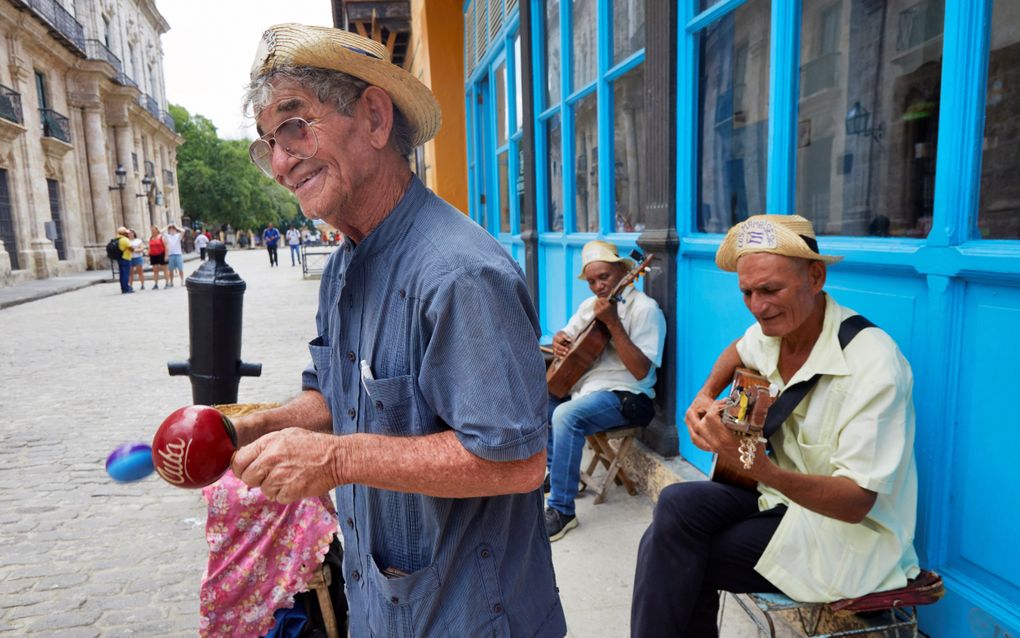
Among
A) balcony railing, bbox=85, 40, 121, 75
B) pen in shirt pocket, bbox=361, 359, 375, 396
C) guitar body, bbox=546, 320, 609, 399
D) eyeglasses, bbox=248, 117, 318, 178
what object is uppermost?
balcony railing, bbox=85, 40, 121, 75

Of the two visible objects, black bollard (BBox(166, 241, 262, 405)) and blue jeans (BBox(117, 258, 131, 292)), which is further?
blue jeans (BBox(117, 258, 131, 292))

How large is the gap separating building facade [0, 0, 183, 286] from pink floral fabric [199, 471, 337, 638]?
21242 mm

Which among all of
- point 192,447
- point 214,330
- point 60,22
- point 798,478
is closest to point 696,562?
point 798,478

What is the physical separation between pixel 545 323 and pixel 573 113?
2.13m

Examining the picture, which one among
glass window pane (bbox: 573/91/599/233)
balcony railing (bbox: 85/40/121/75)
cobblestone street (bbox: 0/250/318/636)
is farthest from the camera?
balcony railing (bbox: 85/40/121/75)

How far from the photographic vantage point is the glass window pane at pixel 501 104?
7.62 meters

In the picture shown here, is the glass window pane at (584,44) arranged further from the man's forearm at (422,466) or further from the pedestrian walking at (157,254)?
the pedestrian walking at (157,254)

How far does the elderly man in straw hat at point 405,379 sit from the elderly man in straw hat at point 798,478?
781 millimetres

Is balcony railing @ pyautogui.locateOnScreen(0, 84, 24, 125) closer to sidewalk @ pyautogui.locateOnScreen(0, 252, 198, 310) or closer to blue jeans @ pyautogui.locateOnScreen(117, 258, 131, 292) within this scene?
sidewalk @ pyautogui.locateOnScreen(0, 252, 198, 310)

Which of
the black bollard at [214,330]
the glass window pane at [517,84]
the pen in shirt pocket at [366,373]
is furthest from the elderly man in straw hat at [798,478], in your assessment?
the glass window pane at [517,84]

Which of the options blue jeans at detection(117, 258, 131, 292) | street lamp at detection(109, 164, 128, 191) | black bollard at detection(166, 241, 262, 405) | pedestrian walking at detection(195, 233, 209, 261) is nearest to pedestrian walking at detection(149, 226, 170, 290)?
blue jeans at detection(117, 258, 131, 292)

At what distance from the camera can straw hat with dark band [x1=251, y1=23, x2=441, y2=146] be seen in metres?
1.26

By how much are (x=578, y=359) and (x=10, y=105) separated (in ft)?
79.9

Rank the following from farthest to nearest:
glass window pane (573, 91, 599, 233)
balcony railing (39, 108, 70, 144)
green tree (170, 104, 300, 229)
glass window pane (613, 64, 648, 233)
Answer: green tree (170, 104, 300, 229)
balcony railing (39, 108, 70, 144)
glass window pane (573, 91, 599, 233)
glass window pane (613, 64, 648, 233)
